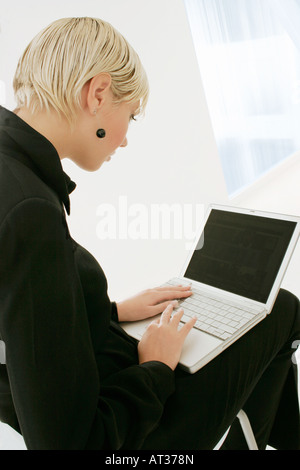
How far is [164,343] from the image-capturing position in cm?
76

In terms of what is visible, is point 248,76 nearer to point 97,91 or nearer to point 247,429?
point 97,91

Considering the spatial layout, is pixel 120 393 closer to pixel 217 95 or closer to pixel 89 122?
pixel 89 122

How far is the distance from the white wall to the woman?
47.5 inches

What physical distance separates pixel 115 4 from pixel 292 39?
1.79 meters

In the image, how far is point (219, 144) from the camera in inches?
117

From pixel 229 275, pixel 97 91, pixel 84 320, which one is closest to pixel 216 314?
pixel 229 275

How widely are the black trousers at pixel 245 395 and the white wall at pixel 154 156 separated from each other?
131cm

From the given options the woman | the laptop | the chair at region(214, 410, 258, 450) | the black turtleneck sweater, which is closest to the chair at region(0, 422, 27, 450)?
the woman

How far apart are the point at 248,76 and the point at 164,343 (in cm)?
277

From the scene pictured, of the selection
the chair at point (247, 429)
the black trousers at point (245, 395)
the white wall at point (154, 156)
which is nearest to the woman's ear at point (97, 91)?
the black trousers at point (245, 395)

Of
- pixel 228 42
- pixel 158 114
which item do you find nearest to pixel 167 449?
pixel 158 114

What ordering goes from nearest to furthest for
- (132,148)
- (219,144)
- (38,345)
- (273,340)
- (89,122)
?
(38,345), (89,122), (273,340), (132,148), (219,144)

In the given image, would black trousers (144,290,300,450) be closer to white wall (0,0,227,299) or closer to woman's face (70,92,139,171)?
woman's face (70,92,139,171)

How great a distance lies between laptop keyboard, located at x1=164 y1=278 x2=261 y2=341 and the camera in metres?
0.85
